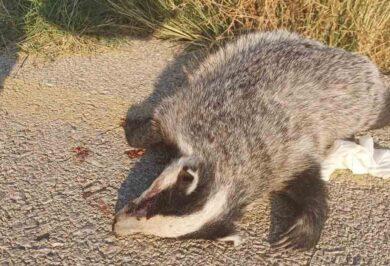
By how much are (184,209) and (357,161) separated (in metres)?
1.53

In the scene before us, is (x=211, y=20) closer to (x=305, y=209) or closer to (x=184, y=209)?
(x=305, y=209)

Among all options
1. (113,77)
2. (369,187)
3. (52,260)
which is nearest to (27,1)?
(113,77)

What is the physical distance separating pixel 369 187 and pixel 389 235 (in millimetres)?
454

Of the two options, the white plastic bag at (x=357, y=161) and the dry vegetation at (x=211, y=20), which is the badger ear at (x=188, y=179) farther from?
the dry vegetation at (x=211, y=20)

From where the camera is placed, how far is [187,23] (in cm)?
520

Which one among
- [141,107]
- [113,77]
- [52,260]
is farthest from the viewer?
[113,77]

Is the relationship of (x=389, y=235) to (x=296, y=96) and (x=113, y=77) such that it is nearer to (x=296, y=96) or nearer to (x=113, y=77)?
(x=296, y=96)

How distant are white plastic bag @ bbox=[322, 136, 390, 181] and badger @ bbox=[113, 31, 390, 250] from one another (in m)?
0.09

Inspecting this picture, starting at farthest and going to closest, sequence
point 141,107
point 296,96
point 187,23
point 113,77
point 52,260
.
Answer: point 187,23, point 113,77, point 141,107, point 296,96, point 52,260

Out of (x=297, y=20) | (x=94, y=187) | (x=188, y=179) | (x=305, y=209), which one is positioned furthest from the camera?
(x=297, y=20)

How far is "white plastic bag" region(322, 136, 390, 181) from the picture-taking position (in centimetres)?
371

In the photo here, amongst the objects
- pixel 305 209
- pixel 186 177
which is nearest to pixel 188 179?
pixel 186 177

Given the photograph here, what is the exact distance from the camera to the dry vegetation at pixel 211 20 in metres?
4.75

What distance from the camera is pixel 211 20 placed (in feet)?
16.5
